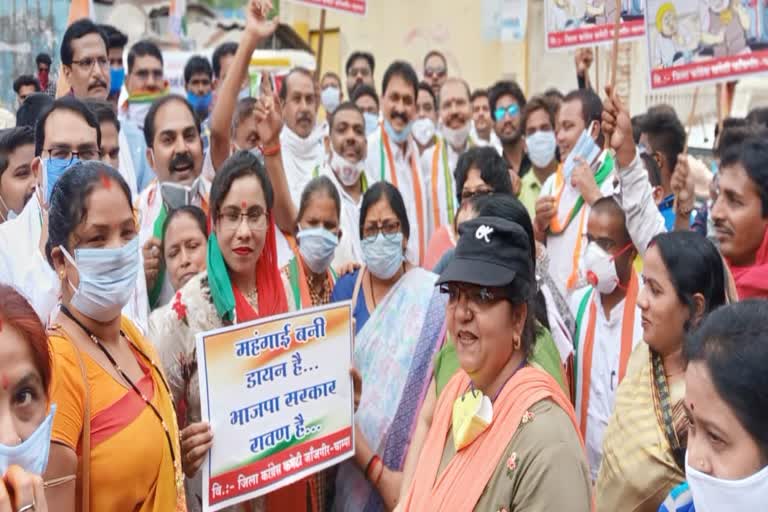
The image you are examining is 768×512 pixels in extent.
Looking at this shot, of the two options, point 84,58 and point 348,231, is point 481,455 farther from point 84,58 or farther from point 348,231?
point 84,58

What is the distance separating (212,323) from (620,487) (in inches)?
62.1

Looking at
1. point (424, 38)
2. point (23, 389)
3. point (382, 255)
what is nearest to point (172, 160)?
point (382, 255)

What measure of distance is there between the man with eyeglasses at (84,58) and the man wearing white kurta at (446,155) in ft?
8.48

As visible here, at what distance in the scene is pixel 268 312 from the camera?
12.2ft

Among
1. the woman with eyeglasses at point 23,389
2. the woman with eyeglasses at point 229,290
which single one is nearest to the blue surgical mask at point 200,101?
the woman with eyeglasses at point 229,290

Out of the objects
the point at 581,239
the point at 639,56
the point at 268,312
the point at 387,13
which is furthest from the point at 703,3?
the point at 387,13

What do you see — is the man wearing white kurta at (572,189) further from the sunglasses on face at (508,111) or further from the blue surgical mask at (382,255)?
the sunglasses on face at (508,111)

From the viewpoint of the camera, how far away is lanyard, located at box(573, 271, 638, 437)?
4.10m

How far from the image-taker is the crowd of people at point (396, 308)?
7.25ft

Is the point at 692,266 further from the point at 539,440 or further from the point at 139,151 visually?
the point at 139,151

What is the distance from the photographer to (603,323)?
424cm

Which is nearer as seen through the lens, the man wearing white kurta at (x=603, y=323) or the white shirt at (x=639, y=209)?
the man wearing white kurta at (x=603, y=323)

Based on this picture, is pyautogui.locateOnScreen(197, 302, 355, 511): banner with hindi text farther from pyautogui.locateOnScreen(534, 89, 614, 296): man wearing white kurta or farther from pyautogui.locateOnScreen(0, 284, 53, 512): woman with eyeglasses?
pyautogui.locateOnScreen(534, 89, 614, 296): man wearing white kurta

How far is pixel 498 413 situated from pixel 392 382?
1.30 metres
